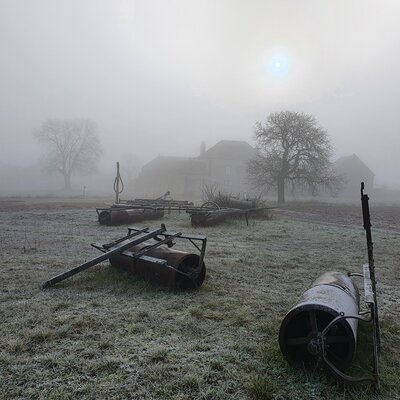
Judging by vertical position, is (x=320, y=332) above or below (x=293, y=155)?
below

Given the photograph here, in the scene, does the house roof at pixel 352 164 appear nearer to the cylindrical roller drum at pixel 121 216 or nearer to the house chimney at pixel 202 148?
the house chimney at pixel 202 148

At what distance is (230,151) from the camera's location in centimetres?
5938

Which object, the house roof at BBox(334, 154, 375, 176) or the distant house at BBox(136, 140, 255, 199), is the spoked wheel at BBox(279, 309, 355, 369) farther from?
the house roof at BBox(334, 154, 375, 176)

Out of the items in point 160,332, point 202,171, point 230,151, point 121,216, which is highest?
point 230,151

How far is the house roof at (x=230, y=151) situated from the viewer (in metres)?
58.3

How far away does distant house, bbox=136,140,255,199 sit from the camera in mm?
54125

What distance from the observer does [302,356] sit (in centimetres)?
332

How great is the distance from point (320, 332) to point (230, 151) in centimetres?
5719

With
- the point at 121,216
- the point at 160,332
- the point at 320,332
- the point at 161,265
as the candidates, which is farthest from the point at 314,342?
the point at 121,216

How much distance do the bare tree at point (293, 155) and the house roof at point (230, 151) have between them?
24.2m

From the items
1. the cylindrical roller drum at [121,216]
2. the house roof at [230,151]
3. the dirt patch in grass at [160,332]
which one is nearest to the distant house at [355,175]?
the house roof at [230,151]

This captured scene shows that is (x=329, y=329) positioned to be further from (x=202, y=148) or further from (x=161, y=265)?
(x=202, y=148)

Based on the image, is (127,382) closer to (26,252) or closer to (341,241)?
(26,252)

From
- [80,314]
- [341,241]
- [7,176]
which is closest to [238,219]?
[341,241]
